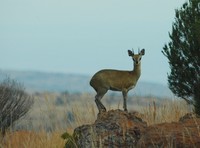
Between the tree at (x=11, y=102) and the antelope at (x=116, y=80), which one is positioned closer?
the antelope at (x=116, y=80)

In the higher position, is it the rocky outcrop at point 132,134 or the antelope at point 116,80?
the antelope at point 116,80

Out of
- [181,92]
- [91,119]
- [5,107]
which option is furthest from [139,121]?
[5,107]

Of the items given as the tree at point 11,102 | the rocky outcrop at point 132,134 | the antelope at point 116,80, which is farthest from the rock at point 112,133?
the tree at point 11,102

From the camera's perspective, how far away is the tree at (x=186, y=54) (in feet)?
44.0

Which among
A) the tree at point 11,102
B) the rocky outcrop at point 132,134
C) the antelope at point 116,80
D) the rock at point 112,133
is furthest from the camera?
the tree at point 11,102

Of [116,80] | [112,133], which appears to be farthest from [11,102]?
[112,133]

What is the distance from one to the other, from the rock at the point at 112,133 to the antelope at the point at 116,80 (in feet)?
7.87

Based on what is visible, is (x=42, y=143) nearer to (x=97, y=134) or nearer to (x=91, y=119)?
(x=91, y=119)

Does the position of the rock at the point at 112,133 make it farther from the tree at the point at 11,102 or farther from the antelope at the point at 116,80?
the tree at the point at 11,102

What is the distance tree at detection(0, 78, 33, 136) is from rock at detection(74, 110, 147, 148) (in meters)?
5.77

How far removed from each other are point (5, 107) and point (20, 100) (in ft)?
1.76

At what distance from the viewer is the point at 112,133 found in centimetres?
1027

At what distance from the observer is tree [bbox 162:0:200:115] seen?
1341 cm

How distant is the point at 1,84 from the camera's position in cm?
1681
